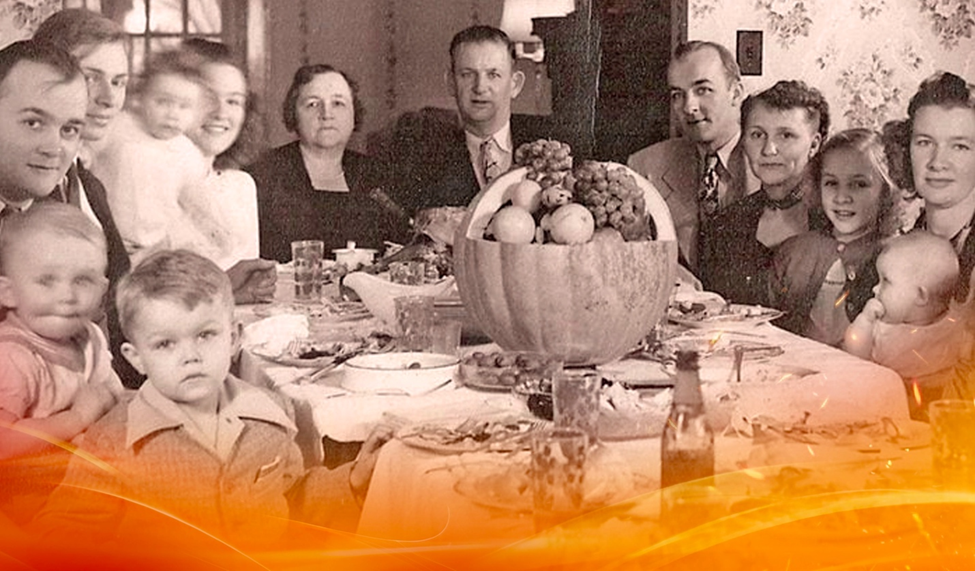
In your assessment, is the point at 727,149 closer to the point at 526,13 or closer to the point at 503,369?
the point at 526,13

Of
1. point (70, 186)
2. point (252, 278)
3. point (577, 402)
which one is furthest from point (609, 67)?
point (70, 186)

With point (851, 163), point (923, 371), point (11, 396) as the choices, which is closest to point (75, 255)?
point (11, 396)

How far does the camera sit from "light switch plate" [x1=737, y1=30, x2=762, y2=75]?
214 cm

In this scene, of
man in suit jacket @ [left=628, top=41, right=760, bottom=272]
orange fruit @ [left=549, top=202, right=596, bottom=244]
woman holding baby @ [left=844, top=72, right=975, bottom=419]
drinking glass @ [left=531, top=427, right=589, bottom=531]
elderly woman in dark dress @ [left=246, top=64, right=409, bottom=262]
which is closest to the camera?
drinking glass @ [left=531, top=427, right=589, bottom=531]

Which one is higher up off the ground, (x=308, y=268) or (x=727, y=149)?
(x=727, y=149)

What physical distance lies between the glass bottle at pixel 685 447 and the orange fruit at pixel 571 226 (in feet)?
0.86

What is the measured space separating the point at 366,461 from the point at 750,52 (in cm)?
105

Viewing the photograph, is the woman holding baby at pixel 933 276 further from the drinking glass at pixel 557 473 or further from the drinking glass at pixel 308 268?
the drinking glass at pixel 308 268

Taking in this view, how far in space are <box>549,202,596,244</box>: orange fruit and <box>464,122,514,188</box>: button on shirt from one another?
21cm

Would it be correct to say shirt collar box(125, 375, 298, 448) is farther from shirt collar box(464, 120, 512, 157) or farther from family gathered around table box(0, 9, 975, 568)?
shirt collar box(464, 120, 512, 157)

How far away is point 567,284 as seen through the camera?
6.36 ft

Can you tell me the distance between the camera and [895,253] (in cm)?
228

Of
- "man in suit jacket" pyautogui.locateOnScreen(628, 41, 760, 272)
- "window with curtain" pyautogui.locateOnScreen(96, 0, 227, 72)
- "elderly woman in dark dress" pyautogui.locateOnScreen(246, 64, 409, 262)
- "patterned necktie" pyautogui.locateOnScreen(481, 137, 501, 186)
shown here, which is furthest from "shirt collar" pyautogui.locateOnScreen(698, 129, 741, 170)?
"window with curtain" pyautogui.locateOnScreen(96, 0, 227, 72)

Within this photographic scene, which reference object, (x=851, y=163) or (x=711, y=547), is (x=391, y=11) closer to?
(x=851, y=163)
